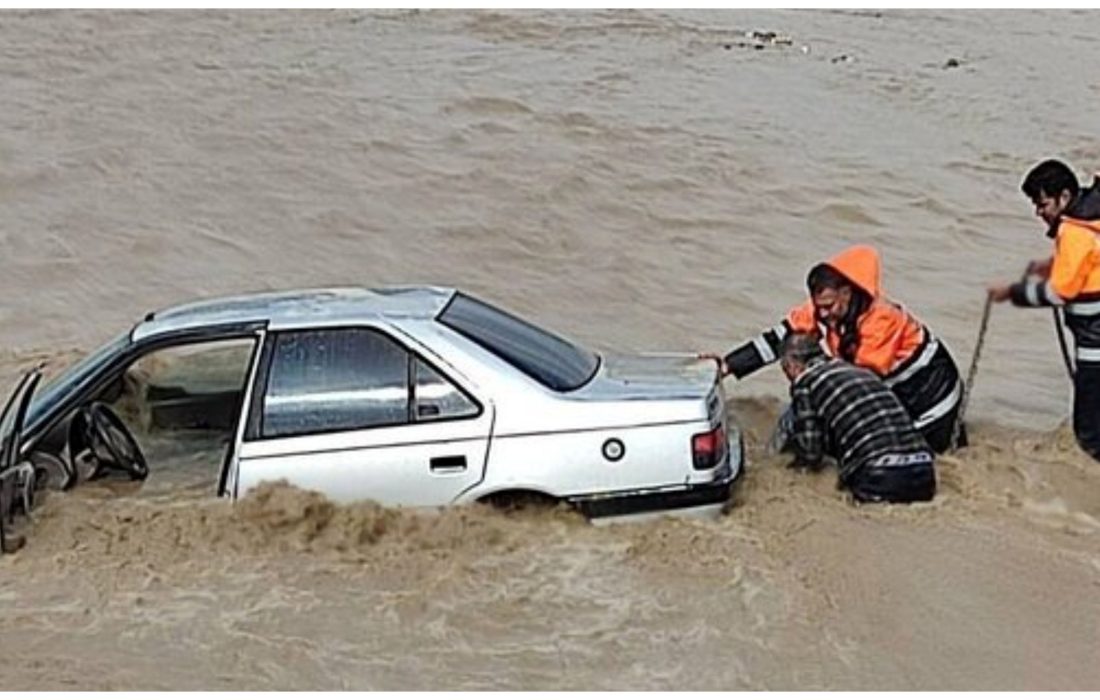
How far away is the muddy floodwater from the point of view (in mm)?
6734

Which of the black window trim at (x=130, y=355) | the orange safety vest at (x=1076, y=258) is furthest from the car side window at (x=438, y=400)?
A: the orange safety vest at (x=1076, y=258)

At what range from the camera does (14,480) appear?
701cm

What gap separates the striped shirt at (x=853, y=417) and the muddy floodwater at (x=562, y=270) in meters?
0.22

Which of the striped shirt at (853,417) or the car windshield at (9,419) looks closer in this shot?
the car windshield at (9,419)

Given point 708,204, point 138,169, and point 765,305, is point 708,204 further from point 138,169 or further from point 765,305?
point 138,169

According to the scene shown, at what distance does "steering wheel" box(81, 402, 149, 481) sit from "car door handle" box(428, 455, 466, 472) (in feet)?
4.43

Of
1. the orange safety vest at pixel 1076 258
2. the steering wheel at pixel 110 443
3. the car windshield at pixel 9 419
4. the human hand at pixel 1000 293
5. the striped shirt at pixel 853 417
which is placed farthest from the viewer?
the human hand at pixel 1000 293

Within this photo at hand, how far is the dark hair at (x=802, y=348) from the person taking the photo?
26.2 feet

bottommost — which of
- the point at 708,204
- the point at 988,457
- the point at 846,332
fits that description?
the point at 708,204

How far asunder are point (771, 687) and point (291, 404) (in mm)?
2150

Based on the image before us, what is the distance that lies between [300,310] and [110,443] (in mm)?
959

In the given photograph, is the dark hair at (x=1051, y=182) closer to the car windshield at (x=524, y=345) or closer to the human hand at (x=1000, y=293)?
the human hand at (x=1000, y=293)

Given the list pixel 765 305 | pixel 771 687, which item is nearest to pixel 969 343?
pixel 765 305

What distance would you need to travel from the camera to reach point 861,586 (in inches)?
280
